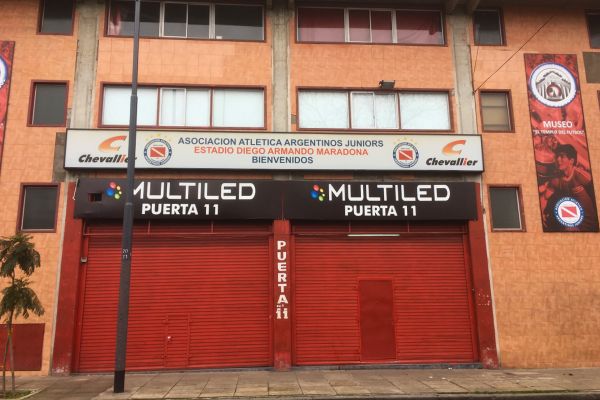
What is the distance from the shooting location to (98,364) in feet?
42.2

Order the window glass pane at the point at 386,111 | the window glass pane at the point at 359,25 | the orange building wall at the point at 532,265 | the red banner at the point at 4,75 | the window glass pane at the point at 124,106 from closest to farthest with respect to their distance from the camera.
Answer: the orange building wall at the point at 532,265
the red banner at the point at 4,75
the window glass pane at the point at 124,106
the window glass pane at the point at 386,111
the window glass pane at the point at 359,25

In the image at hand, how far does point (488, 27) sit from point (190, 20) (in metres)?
9.64

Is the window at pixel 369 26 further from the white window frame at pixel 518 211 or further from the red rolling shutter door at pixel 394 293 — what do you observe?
the red rolling shutter door at pixel 394 293

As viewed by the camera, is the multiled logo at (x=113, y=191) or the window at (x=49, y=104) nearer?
the multiled logo at (x=113, y=191)

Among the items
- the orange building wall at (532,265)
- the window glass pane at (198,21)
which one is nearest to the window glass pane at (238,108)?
the window glass pane at (198,21)

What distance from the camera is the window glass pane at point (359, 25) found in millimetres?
15430

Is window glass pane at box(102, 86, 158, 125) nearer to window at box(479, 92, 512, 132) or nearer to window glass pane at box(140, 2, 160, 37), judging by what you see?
window glass pane at box(140, 2, 160, 37)

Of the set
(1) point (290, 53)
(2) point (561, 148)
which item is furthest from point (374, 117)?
(2) point (561, 148)

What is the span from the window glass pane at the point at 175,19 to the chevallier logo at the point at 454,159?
8617 mm

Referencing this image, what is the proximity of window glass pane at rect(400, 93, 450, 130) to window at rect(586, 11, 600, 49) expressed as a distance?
17.7 feet

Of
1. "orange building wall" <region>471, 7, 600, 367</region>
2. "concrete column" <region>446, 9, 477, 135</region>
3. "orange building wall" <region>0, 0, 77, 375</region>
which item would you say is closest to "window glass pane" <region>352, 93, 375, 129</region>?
"concrete column" <region>446, 9, 477, 135</region>

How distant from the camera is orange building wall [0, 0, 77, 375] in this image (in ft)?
→ 42.5

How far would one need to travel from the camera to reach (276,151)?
45.5ft

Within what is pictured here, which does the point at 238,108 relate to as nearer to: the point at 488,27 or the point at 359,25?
the point at 359,25
